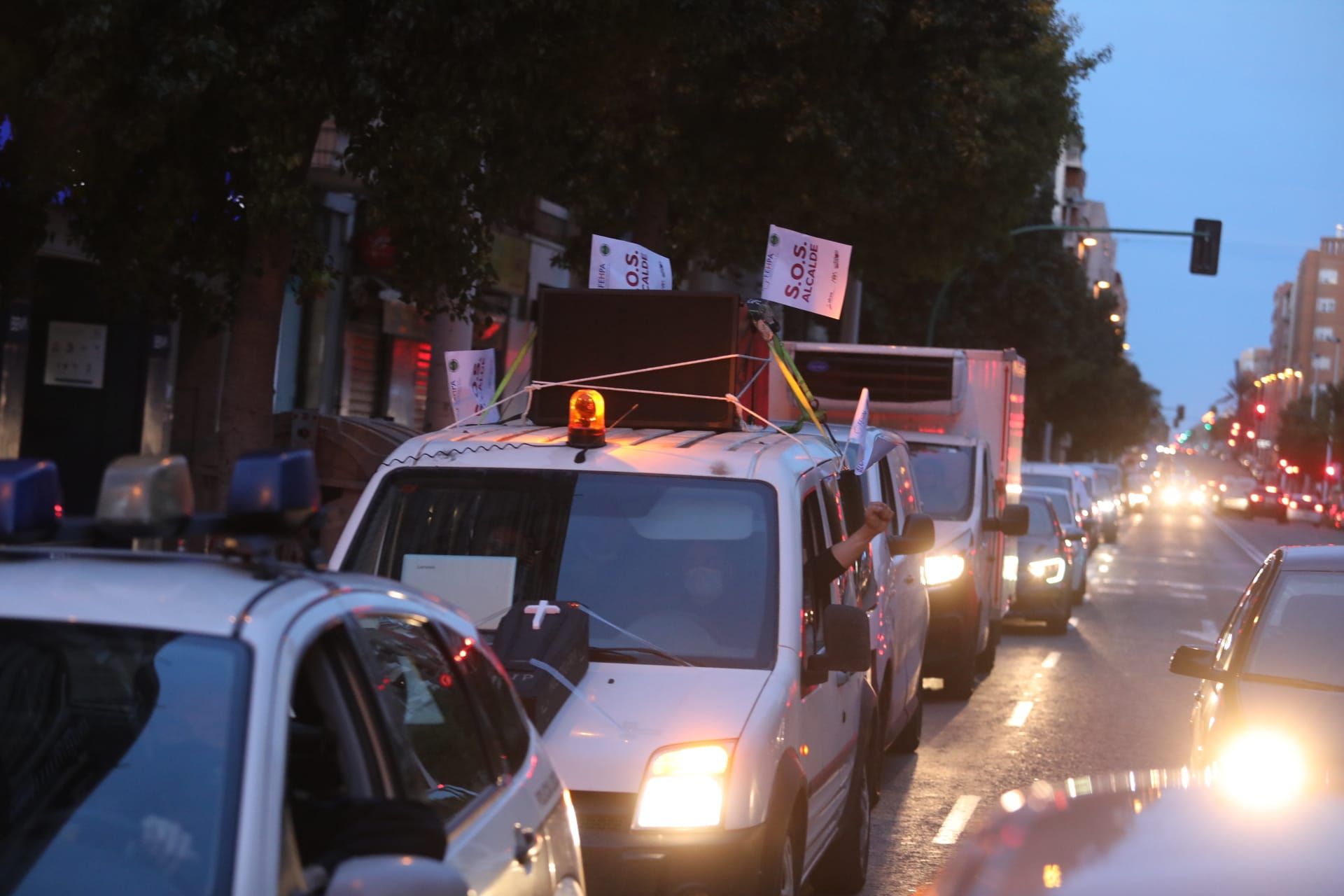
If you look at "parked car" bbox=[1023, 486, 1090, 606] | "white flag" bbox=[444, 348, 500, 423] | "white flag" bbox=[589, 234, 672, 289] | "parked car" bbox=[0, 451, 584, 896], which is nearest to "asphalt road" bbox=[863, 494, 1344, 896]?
"parked car" bbox=[1023, 486, 1090, 606]

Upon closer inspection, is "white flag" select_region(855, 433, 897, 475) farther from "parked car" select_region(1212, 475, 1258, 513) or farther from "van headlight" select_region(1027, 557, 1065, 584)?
"parked car" select_region(1212, 475, 1258, 513)

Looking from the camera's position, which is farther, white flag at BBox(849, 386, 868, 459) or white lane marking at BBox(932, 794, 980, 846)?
white lane marking at BBox(932, 794, 980, 846)

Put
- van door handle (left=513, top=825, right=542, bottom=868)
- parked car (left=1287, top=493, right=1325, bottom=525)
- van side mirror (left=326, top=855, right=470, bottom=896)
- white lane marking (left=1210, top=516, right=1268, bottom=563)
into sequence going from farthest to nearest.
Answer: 1. parked car (left=1287, top=493, right=1325, bottom=525)
2. white lane marking (left=1210, top=516, right=1268, bottom=563)
3. van door handle (left=513, top=825, right=542, bottom=868)
4. van side mirror (left=326, top=855, right=470, bottom=896)

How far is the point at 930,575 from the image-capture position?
14930 mm

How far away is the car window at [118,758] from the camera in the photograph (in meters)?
→ 3.09

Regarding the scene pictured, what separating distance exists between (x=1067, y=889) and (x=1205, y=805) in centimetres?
45

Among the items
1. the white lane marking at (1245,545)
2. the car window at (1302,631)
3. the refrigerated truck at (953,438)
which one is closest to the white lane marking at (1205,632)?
the refrigerated truck at (953,438)

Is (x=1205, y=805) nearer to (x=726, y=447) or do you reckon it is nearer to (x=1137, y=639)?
(x=726, y=447)

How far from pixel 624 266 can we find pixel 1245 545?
4774cm

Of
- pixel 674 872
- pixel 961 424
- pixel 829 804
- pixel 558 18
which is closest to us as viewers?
pixel 674 872

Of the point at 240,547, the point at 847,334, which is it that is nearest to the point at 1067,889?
the point at 240,547

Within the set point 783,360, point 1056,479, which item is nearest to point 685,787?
point 783,360

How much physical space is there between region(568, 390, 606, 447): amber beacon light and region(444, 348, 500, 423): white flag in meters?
2.33

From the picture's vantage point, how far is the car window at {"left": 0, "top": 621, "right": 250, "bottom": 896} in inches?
122
